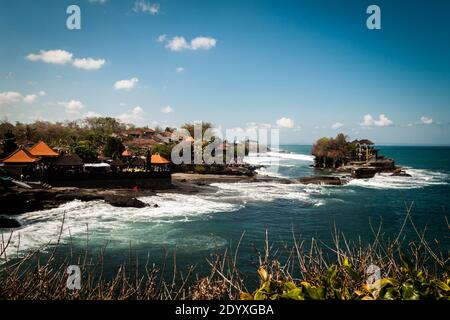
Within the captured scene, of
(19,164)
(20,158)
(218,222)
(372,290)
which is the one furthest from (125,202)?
(372,290)

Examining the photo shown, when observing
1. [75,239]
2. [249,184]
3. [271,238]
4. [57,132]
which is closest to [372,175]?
[249,184]

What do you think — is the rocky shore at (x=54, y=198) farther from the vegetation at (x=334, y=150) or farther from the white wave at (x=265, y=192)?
the vegetation at (x=334, y=150)

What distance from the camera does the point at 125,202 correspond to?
28.0 metres

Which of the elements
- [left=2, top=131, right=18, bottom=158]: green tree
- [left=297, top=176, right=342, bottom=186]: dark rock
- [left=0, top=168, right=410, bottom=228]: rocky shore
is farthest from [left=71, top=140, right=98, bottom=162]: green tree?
[left=297, top=176, right=342, bottom=186]: dark rock

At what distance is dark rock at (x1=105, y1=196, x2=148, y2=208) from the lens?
27.8 m

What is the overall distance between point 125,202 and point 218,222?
959 centimetres

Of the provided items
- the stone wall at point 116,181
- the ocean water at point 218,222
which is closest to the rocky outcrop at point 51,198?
the ocean water at point 218,222

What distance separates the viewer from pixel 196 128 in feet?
247

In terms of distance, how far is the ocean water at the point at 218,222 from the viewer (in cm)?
1764

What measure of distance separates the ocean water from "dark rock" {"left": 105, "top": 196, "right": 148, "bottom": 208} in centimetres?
72

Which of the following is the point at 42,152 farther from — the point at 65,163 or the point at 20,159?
the point at 65,163

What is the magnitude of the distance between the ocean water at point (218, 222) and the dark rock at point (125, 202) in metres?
0.72
